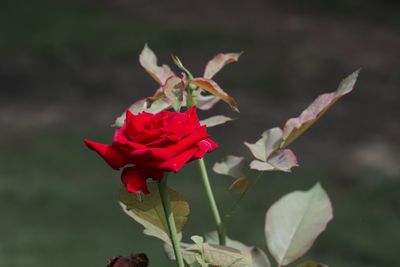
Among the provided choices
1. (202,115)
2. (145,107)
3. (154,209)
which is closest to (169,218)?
(154,209)

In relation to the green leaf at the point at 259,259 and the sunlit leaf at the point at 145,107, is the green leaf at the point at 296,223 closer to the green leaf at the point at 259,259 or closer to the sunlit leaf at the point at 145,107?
the green leaf at the point at 259,259

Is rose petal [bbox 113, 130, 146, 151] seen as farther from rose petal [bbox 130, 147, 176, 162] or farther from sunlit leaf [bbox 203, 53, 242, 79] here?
sunlit leaf [bbox 203, 53, 242, 79]

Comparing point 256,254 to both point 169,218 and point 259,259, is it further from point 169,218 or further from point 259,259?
point 169,218

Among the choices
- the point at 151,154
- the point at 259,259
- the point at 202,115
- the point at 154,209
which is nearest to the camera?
the point at 151,154

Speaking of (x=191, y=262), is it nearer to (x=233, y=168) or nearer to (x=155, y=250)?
(x=233, y=168)

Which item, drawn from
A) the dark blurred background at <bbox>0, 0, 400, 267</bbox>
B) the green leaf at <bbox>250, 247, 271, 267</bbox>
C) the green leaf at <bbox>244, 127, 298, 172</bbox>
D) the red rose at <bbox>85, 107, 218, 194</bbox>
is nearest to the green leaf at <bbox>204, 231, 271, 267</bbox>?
the green leaf at <bbox>250, 247, 271, 267</bbox>

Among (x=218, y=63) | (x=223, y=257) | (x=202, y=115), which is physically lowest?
(x=223, y=257)
